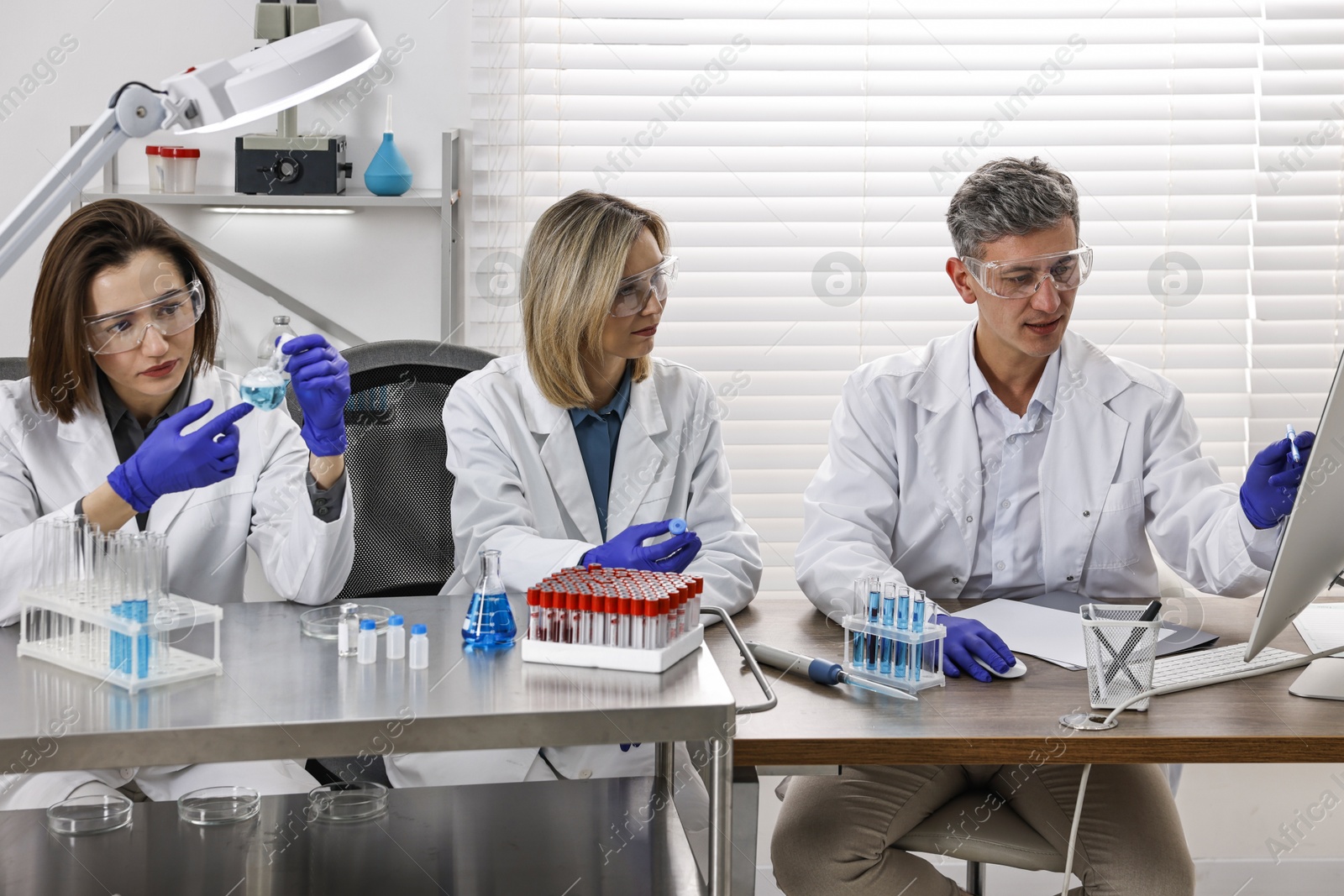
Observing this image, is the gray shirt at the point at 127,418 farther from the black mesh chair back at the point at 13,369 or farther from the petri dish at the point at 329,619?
the petri dish at the point at 329,619

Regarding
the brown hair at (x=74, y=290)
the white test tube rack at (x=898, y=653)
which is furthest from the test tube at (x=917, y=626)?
the brown hair at (x=74, y=290)

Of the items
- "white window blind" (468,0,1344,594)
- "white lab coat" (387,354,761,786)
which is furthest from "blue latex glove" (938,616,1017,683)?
"white window blind" (468,0,1344,594)

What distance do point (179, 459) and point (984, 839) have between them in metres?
1.24

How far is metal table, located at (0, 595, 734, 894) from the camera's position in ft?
3.74

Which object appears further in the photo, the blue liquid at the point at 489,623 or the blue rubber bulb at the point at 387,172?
the blue rubber bulb at the point at 387,172

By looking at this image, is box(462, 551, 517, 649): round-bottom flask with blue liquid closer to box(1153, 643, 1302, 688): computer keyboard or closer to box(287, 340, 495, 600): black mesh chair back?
box(287, 340, 495, 600): black mesh chair back

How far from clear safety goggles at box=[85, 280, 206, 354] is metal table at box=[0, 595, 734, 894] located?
22.7 inches

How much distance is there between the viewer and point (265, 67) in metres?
1.19

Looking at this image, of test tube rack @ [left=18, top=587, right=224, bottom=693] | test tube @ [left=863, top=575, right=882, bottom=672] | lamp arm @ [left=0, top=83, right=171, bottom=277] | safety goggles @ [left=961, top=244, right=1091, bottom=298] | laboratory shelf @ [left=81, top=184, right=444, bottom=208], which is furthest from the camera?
laboratory shelf @ [left=81, top=184, right=444, bottom=208]

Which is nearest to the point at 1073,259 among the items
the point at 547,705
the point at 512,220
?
the point at 547,705

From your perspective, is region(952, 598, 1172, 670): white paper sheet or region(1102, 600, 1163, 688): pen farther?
region(952, 598, 1172, 670): white paper sheet

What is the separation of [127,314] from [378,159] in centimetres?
108

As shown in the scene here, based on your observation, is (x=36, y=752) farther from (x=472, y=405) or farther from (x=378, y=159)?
(x=378, y=159)

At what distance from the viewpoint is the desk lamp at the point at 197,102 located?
113cm
